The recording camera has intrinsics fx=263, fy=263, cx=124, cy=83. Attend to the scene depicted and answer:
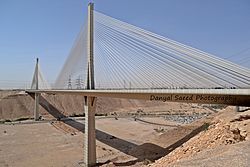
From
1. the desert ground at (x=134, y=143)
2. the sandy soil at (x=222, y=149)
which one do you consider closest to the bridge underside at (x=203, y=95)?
the desert ground at (x=134, y=143)

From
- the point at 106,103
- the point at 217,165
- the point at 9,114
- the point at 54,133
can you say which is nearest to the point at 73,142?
the point at 54,133

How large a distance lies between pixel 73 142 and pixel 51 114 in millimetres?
31037

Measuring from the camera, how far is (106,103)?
78.9 meters

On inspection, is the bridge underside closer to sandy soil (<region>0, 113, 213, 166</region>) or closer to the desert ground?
the desert ground

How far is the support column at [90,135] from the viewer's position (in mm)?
23642

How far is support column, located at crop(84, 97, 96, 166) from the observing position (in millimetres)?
23642

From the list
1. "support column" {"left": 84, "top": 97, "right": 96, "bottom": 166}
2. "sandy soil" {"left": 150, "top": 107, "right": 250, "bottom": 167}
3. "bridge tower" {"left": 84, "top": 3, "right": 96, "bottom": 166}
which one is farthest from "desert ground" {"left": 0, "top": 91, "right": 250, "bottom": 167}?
"bridge tower" {"left": 84, "top": 3, "right": 96, "bottom": 166}

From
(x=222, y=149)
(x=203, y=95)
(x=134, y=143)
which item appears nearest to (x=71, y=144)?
(x=134, y=143)

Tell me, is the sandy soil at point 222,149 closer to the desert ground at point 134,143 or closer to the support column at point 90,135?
the desert ground at point 134,143

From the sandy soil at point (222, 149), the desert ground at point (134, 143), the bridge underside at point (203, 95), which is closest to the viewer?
the sandy soil at point (222, 149)

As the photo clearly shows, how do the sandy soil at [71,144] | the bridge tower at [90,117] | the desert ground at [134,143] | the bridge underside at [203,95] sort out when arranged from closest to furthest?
the desert ground at [134,143] < the bridge underside at [203,95] < the sandy soil at [71,144] < the bridge tower at [90,117]

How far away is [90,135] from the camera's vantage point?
25062mm

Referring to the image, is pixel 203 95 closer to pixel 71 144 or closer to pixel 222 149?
pixel 222 149

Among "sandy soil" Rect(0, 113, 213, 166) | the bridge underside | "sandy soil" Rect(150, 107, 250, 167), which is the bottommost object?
"sandy soil" Rect(0, 113, 213, 166)
